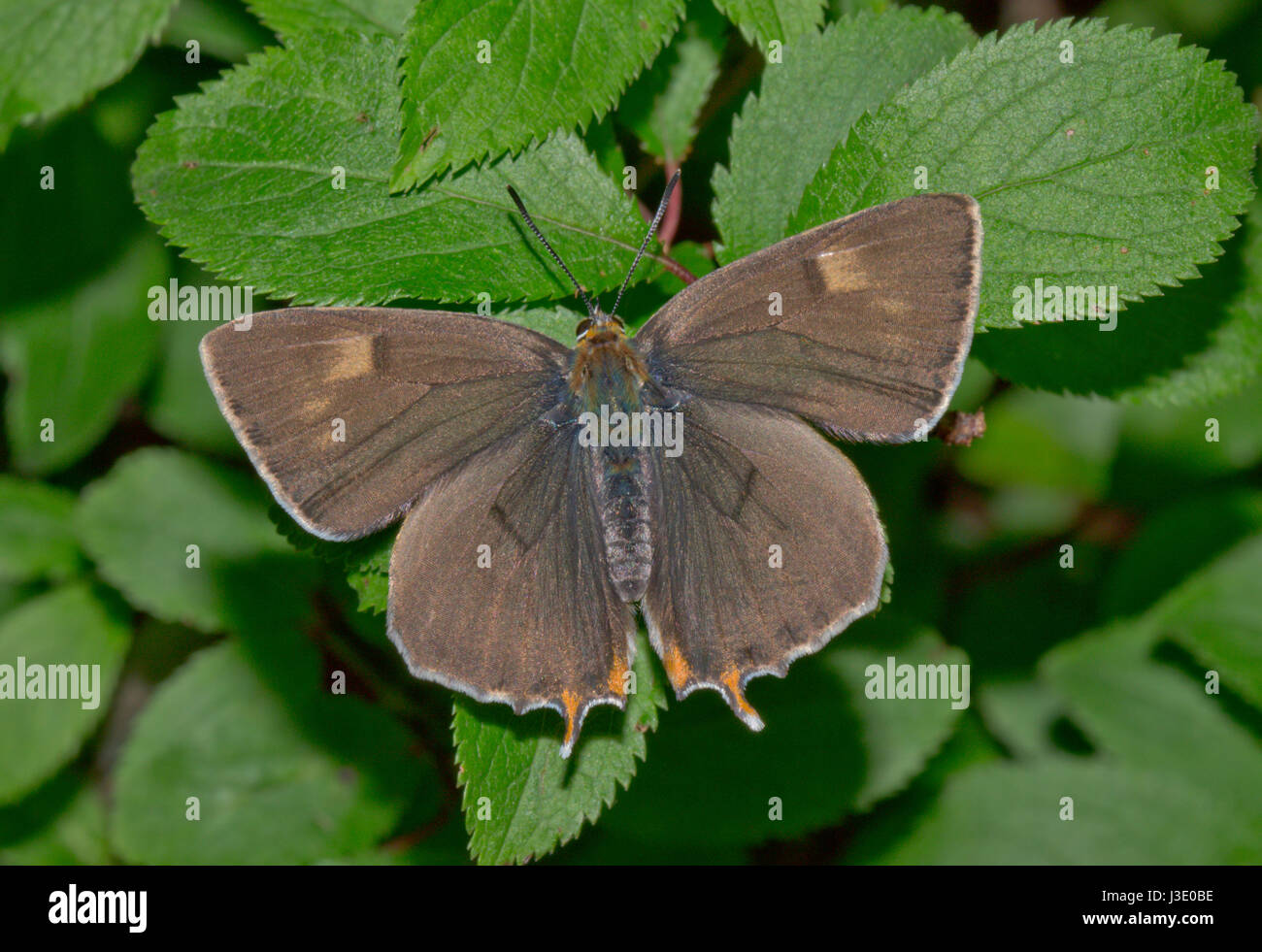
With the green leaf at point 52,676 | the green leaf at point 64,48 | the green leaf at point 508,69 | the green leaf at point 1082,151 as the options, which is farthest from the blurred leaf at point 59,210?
the green leaf at point 1082,151

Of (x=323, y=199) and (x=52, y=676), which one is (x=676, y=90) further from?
(x=52, y=676)

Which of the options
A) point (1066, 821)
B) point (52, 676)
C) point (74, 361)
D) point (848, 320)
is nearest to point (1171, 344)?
point (848, 320)

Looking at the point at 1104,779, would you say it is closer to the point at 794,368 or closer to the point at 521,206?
the point at 794,368

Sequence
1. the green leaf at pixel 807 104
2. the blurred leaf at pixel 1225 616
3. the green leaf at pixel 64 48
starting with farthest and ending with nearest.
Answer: the blurred leaf at pixel 1225 616 → the green leaf at pixel 64 48 → the green leaf at pixel 807 104

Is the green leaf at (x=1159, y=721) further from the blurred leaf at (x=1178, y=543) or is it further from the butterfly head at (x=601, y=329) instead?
the butterfly head at (x=601, y=329)

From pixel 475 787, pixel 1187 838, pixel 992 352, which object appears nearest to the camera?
pixel 475 787

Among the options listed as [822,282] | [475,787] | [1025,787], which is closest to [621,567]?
[475,787]
